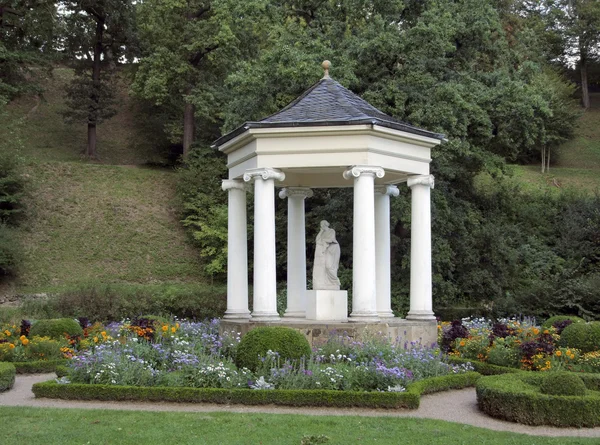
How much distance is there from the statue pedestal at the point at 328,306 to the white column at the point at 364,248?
1950 mm

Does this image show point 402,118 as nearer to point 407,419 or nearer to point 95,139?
point 407,419

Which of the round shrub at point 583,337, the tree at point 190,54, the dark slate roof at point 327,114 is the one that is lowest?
the round shrub at point 583,337

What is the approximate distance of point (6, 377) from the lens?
18.1 meters

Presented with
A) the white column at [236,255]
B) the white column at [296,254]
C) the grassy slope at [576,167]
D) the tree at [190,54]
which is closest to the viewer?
the white column at [236,255]

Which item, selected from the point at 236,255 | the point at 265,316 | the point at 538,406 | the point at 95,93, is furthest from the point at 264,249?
the point at 95,93

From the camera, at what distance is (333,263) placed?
2416 cm

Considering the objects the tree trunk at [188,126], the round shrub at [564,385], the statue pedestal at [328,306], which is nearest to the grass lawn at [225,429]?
the round shrub at [564,385]

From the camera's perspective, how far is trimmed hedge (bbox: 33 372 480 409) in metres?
15.4

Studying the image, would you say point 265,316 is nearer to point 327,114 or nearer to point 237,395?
point 327,114

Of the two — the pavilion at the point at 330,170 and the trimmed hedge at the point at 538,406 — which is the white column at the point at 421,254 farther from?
the trimmed hedge at the point at 538,406

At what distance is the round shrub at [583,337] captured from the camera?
20031 millimetres

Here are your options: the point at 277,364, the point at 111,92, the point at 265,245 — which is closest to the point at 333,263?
the point at 265,245

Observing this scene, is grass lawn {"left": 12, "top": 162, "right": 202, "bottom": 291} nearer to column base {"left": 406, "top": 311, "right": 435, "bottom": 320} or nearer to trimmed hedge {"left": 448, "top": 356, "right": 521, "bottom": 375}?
column base {"left": 406, "top": 311, "right": 435, "bottom": 320}

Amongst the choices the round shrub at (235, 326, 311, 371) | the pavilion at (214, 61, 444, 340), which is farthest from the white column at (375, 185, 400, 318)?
the round shrub at (235, 326, 311, 371)
